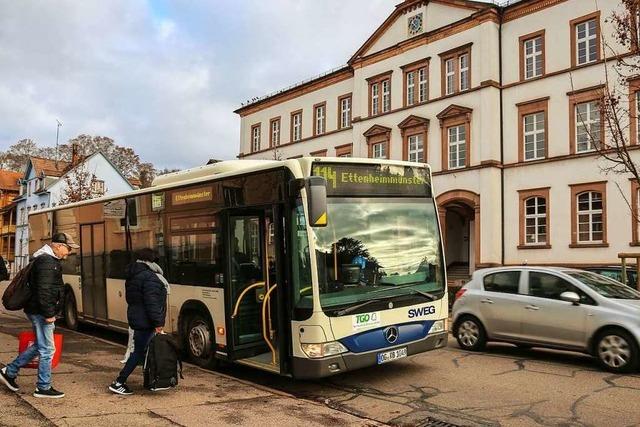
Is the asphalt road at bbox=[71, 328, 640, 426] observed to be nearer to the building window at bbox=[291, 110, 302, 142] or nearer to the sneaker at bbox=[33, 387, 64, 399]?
the sneaker at bbox=[33, 387, 64, 399]

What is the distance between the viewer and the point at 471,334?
1069 cm

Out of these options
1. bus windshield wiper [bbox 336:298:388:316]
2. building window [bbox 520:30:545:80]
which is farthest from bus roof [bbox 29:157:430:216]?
building window [bbox 520:30:545:80]

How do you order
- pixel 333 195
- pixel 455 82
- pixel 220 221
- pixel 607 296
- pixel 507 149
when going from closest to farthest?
pixel 333 195
pixel 220 221
pixel 607 296
pixel 507 149
pixel 455 82

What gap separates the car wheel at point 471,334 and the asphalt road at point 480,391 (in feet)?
1.93

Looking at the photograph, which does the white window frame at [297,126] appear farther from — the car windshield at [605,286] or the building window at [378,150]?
the car windshield at [605,286]

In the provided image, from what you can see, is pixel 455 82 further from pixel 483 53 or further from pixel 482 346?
pixel 482 346

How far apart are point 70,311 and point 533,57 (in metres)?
22.8

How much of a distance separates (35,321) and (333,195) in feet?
12.0

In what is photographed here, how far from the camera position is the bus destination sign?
7.45 metres

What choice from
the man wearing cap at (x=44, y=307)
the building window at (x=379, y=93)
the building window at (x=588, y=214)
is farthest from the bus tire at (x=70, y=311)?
the building window at (x=379, y=93)

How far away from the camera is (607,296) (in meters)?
9.06

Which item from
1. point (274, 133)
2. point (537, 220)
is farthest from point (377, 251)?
point (274, 133)

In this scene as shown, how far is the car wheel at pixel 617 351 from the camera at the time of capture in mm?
8445

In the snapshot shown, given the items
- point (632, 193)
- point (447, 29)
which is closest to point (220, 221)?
point (632, 193)
